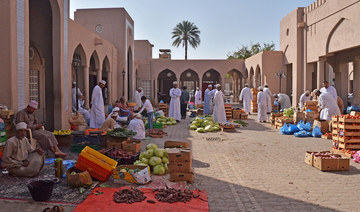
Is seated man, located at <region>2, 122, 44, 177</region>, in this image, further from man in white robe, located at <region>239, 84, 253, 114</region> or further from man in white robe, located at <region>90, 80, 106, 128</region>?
man in white robe, located at <region>239, 84, 253, 114</region>

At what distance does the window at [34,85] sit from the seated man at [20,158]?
25.2ft

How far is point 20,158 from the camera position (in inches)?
225

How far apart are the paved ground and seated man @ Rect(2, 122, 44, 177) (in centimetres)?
117

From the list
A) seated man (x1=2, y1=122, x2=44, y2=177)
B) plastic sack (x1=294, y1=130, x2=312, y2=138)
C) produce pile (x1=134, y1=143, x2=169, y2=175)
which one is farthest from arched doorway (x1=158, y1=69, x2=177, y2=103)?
seated man (x1=2, y1=122, x2=44, y2=177)

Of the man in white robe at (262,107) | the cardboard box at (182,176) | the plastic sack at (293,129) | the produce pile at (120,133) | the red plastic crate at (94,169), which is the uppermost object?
the man in white robe at (262,107)

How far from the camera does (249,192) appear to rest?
5191 millimetres

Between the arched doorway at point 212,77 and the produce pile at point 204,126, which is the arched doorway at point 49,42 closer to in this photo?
the produce pile at point 204,126

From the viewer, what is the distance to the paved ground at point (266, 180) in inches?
182

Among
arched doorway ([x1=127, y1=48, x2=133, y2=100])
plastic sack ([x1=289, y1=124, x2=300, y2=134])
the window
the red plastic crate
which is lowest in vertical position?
the red plastic crate

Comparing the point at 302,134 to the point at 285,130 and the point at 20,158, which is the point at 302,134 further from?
the point at 20,158

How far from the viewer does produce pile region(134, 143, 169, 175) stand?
610 centimetres

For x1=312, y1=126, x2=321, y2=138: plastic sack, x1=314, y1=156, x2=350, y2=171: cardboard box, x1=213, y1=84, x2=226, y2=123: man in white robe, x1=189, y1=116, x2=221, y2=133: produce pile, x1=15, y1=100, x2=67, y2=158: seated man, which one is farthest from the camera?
x1=213, y1=84, x2=226, y2=123: man in white robe

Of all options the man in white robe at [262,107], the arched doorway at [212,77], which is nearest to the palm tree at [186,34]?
the arched doorway at [212,77]

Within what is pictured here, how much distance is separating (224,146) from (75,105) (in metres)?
5.81
